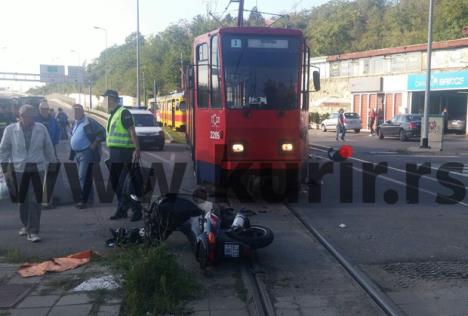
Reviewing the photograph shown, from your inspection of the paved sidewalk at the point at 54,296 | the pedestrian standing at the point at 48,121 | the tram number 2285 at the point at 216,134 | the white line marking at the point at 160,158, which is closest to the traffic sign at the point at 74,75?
the white line marking at the point at 160,158

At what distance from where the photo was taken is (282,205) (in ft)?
34.9

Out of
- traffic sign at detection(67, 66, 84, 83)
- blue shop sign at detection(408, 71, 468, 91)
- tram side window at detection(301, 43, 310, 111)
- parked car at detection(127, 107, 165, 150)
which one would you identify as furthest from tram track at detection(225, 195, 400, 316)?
traffic sign at detection(67, 66, 84, 83)

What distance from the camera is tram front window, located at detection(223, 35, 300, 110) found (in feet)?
34.2

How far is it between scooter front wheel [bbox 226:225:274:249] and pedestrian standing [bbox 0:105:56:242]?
2944mm

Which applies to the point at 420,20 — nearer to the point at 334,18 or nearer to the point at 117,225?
the point at 334,18

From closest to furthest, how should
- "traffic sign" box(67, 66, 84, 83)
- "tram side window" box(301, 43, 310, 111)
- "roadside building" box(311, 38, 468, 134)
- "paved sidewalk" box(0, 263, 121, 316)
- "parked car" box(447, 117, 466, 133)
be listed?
"paved sidewalk" box(0, 263, 121, 316), "tram side window" box(301, 43, 310, 111), "roadside building" box(311, 38, 468, 134), "parked car" box(447, 117, 466, 133), "traffic sign" box(67, 66, 84, 83)

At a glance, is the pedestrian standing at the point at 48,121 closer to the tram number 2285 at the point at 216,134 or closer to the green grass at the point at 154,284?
the tram number 2285 at the point at 216,134

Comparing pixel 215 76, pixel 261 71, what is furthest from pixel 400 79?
pixel 215 76

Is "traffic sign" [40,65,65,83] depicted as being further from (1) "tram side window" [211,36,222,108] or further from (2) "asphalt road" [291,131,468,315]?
(1) "tram side window" [211,36,222,108]

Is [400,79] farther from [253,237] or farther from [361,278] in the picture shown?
[361,278]

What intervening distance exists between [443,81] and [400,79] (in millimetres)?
4605

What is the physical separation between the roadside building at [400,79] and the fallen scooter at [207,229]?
33.6 meters

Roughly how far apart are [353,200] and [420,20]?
219ft

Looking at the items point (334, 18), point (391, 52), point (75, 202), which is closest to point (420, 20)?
point (334, 18)
